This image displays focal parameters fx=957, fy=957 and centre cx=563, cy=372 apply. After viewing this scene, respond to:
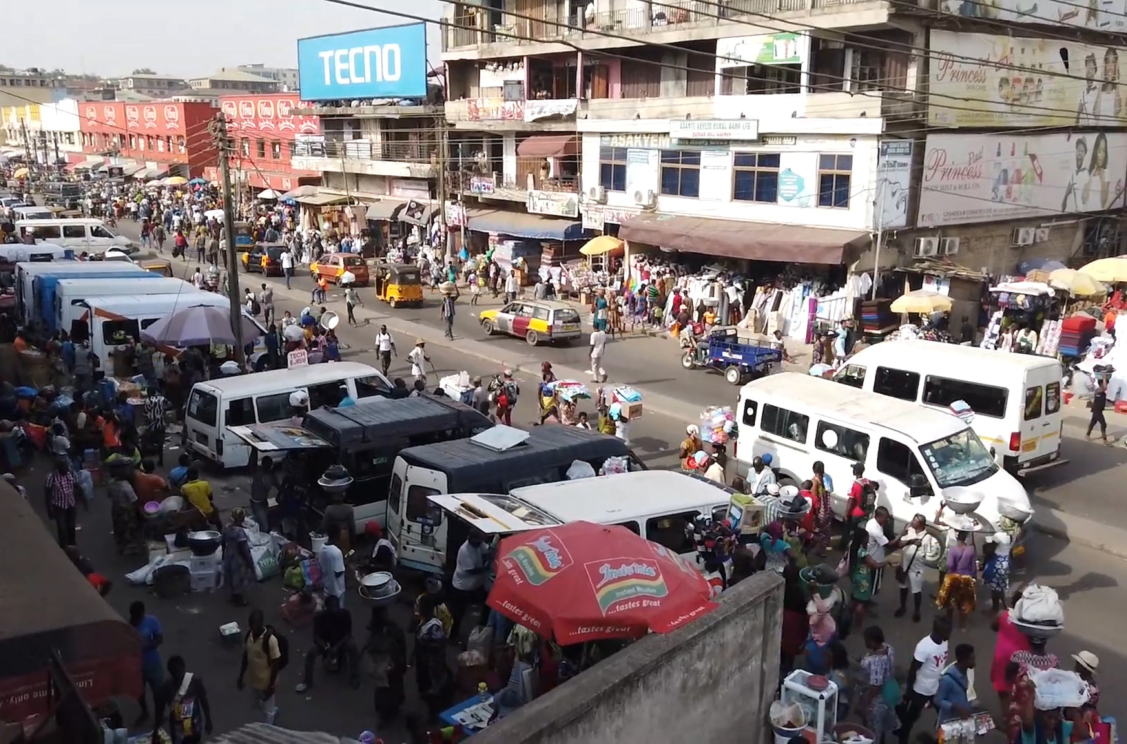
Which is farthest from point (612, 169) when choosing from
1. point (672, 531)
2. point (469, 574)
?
point (469, 574)

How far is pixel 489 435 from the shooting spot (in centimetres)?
1191

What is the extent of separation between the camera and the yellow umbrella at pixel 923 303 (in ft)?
74.3

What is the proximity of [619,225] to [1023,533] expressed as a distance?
2135 cm

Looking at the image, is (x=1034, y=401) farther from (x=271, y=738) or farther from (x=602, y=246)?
(x=602, y=246)

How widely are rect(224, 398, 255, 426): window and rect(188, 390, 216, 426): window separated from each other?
224 millimetres

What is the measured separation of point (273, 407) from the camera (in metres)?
15.0

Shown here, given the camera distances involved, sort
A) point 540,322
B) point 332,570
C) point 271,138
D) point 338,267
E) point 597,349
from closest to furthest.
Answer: point 332,570
point 597,349
point 540,322
point 338,267
point 271,138

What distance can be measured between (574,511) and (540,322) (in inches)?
627

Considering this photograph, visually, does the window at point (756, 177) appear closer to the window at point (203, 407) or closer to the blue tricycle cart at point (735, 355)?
the blue tricycle cart at point (735, 355)

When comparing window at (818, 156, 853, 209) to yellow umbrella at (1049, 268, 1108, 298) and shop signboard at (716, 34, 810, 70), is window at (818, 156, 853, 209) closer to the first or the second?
shop signboard at (716, 34, 810, 70)

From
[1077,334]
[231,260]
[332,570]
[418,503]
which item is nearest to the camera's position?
[332,570]

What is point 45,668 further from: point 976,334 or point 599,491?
point 976,334

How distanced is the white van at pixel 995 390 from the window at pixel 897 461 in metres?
2.85

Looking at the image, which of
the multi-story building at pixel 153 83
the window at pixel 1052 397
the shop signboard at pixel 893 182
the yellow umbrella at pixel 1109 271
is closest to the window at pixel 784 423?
the window at pixel 1052 397
